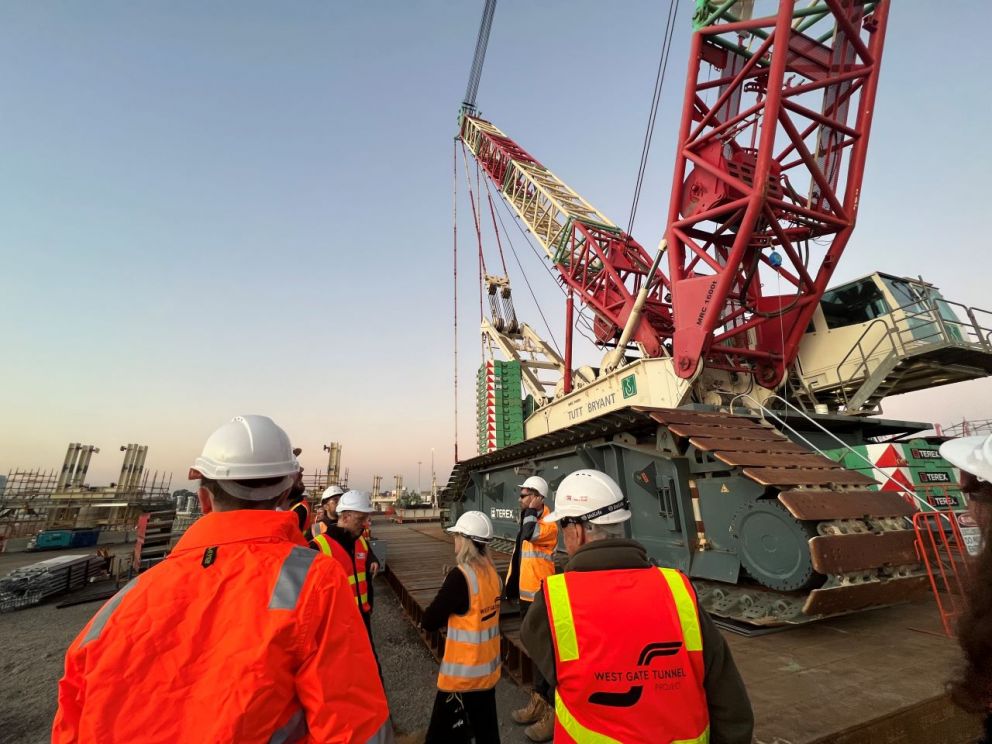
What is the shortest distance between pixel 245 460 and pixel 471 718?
2.43 m

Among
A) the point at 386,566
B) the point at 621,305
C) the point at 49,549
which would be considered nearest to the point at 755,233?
the point at 621,305

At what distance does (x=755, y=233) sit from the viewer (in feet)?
26.4

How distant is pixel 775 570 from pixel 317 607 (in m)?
4.70

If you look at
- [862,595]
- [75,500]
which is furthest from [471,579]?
[75,500]

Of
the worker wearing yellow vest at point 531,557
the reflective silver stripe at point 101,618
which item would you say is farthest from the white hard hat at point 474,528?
the reflective silver stripe at point 101,618

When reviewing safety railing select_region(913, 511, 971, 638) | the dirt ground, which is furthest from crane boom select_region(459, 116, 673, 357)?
the dirt ground

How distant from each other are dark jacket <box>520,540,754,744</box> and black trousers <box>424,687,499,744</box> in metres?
1.44

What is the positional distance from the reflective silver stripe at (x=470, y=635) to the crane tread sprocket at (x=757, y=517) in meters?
2.94

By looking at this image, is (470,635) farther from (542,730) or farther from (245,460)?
(245,460)

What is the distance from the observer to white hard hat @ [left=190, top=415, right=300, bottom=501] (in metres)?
1.52

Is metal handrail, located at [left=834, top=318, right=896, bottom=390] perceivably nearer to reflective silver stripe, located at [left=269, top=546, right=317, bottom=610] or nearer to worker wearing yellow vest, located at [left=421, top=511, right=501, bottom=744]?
worker wearing yellow vest, located at [left=421, top=511, right=501, bottom=744]

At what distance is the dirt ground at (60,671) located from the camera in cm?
411

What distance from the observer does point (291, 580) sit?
1209mm

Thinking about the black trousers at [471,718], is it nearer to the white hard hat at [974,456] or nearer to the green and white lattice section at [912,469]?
the white hard hat at [974,456]
